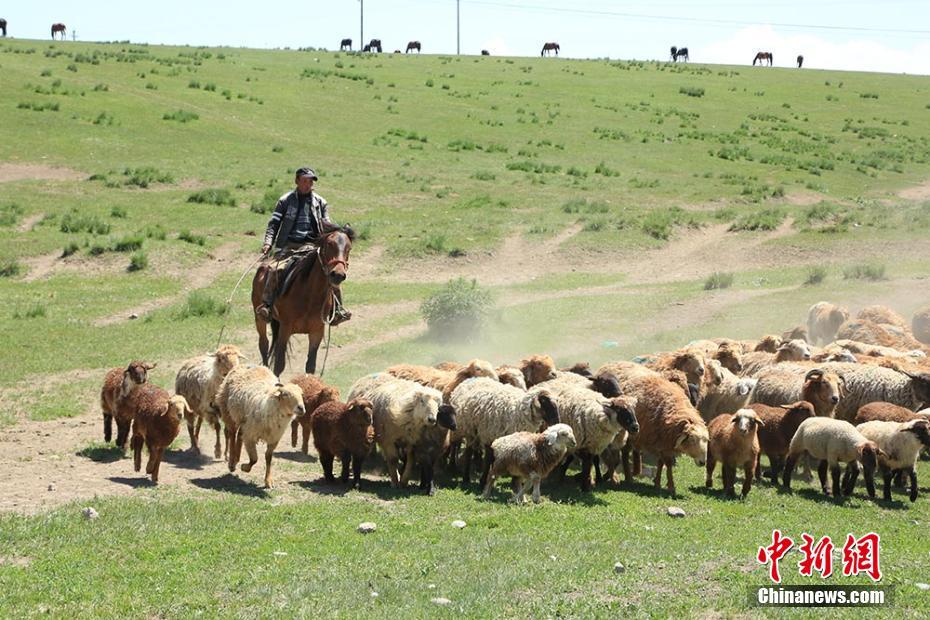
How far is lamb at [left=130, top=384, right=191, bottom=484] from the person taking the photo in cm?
1048

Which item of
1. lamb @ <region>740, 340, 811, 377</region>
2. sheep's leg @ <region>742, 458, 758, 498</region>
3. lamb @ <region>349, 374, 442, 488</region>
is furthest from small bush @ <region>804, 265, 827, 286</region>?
lamb @ <region>349, 374, 442, 488</region>

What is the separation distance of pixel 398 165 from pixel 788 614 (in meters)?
34.8

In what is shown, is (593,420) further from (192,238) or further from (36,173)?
(36,173)

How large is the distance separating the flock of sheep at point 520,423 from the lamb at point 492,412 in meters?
0.01

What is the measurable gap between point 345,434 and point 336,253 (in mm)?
4245

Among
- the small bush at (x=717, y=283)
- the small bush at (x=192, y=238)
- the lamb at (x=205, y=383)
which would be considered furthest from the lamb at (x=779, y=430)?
the small bush at (x=192, y=238)

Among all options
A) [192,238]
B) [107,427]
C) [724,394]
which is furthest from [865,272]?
[107,427]

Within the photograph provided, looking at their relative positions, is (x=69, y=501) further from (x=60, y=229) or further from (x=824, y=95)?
(x=824, y=95)

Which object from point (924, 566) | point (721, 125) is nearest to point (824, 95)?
point (721, 125)

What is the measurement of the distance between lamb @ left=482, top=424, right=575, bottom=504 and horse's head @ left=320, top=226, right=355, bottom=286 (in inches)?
A: 185

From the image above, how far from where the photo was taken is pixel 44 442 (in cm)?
1274

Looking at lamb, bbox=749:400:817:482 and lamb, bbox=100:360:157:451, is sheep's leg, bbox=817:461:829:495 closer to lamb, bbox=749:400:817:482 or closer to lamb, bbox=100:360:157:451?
lamb, bbox=749:400:817:482

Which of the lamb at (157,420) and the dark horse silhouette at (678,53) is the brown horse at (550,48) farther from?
the lamb at (157,420)

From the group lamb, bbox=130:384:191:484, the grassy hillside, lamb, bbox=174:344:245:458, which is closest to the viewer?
the grassy hillside
